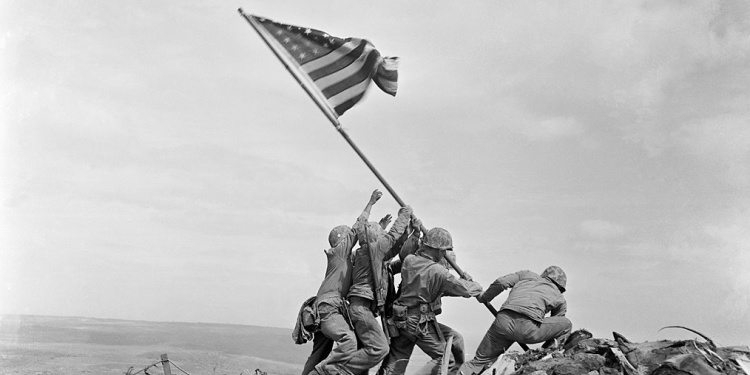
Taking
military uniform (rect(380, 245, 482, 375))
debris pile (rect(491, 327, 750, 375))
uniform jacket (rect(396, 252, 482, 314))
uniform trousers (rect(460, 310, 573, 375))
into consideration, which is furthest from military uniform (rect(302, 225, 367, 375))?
debris pile (rect(491, 327, 750, 375))

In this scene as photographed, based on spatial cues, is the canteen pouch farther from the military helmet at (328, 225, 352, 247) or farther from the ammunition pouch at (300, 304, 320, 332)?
the military helmet at (328, 225, 352, 247)

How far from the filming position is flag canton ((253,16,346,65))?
13.1 metres

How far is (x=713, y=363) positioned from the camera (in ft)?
29.2

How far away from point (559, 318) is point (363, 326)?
3.13m

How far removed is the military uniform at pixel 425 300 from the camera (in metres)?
11.4

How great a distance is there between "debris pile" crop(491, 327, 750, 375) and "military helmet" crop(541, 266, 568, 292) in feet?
5.95

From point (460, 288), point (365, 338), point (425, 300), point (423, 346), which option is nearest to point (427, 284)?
point (425, 300)

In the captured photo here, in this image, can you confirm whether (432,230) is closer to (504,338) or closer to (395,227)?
(395,227)

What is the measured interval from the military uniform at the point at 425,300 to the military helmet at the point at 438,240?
0.23m

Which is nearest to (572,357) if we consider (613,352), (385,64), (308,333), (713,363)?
(613,352)

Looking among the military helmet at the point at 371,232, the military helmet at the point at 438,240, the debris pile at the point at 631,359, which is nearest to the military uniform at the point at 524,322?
the debris pile at the point at 631,359

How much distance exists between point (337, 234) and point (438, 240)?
1759mm

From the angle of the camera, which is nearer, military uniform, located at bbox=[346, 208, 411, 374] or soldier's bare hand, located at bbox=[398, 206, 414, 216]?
military uniform, located at bbox=[346, 208, 411, 374]

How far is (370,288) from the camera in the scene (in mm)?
11906
